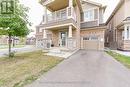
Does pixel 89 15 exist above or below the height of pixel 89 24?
above

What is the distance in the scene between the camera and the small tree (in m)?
11.4

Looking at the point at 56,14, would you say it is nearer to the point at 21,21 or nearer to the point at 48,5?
the point at 48,5

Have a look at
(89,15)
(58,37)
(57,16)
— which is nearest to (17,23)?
(57,16)

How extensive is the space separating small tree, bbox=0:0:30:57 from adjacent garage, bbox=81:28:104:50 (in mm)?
11864

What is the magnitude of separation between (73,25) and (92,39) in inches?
270

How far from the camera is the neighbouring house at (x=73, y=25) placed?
17.1 meters

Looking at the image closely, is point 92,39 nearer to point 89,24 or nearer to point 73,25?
point 89,24

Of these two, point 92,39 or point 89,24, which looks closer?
point 92,39

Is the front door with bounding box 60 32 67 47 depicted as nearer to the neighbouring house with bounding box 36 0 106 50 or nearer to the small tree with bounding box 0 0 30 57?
the neighbouring house with bounding box 36 0 106 50

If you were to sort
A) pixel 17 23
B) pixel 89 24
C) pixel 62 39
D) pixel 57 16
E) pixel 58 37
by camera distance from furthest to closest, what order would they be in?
pixel 89 24, pixel 58 37, pixel 62 39, pixel 57 16, pixel 17 23

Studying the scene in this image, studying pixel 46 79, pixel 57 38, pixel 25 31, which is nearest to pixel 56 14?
pixel 57 38

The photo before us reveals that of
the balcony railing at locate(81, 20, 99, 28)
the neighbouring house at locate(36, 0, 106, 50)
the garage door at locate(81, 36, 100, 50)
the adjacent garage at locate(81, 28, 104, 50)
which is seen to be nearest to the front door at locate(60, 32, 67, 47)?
the neighbouring house at locate(36, 0, 106, 50)

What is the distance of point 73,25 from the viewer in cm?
1628

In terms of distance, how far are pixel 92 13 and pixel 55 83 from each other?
63.8 ft
